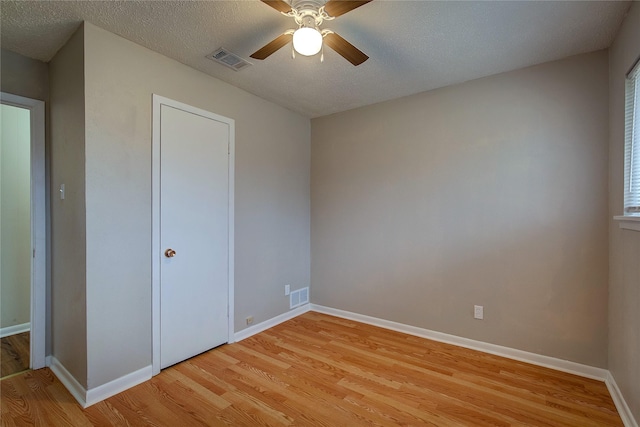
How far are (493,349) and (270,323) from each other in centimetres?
226

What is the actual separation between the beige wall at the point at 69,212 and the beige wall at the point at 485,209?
8.19 feet

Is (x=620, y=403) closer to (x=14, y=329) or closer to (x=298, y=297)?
(x=298, y=297)

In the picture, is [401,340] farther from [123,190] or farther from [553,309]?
[123,190]

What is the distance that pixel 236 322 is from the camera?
9.80ft

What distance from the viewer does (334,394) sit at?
2.11m

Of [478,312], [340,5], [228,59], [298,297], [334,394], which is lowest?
[334,394]

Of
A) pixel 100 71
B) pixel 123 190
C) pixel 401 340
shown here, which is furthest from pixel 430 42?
pixel 401 340

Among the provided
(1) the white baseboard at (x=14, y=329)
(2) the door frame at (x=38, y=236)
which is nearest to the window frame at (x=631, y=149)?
(2) the door frame at (x=38, y=236)

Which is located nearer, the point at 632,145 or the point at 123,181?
the point at 632,145

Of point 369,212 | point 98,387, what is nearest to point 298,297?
point 369,212

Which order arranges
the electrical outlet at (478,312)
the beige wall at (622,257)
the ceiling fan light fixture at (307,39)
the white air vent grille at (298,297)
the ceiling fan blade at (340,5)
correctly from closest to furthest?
the ceiling fan blade at (340,5) < the ceiling fan light fixture at (307,39) < the beige wall at (622,257) < the electrical outlet at (478,312) < the white air vent grille at (298,297)

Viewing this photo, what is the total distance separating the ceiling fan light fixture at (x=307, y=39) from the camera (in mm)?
1571

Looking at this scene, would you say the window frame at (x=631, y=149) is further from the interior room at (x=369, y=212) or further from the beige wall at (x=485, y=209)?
the beige wall at (x=485, y=209)

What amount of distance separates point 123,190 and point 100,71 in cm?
83
